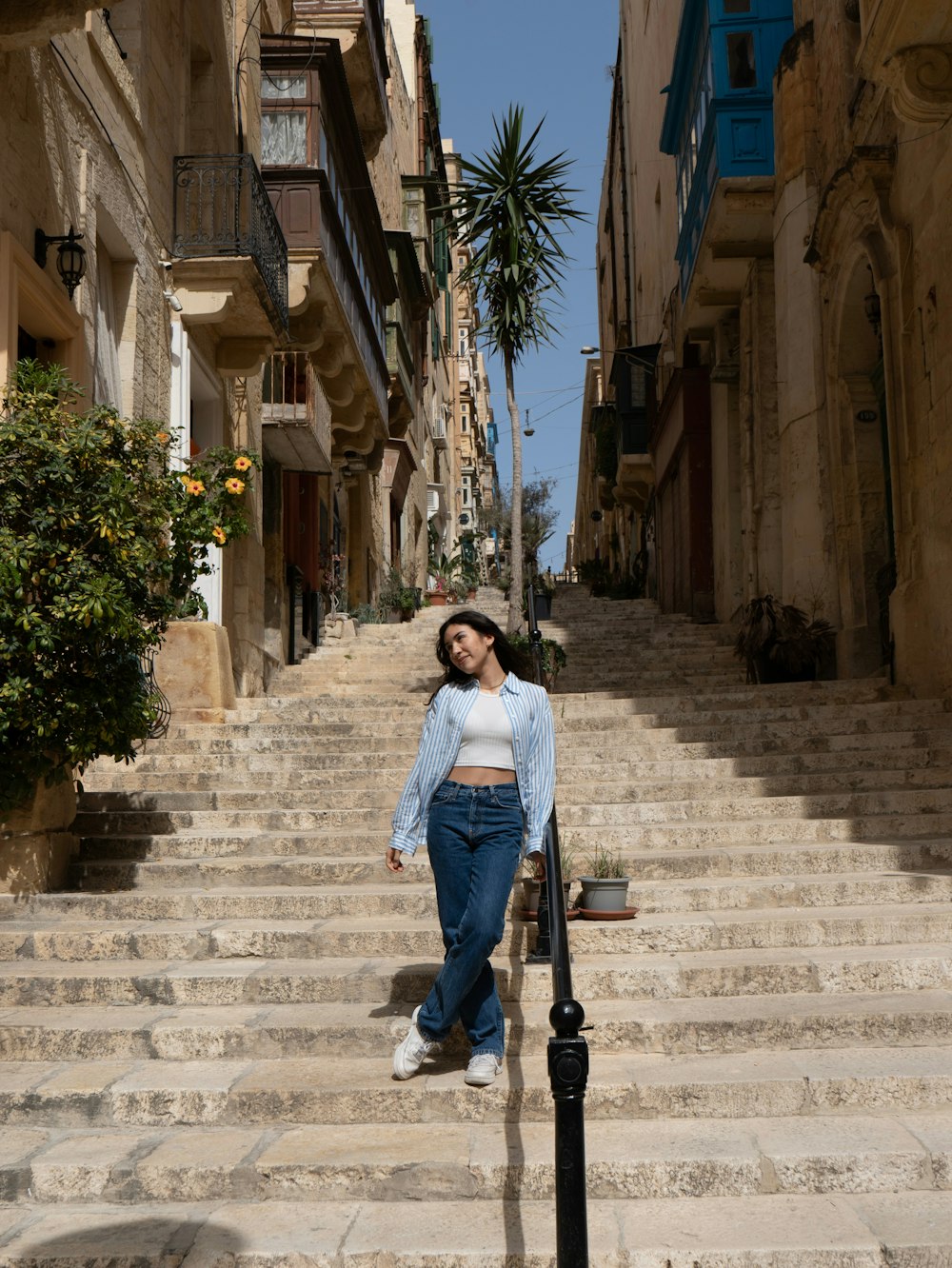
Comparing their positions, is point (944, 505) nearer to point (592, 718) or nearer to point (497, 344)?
point (592, 718)

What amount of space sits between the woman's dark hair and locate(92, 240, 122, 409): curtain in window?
19.5ft

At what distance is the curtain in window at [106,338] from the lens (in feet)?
32.3

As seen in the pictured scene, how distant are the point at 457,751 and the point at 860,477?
9.55 m

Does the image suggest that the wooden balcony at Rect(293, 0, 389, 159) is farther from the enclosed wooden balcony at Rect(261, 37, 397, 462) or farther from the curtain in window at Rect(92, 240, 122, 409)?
the curtain in window at Rect(92, 240, 122, 409)

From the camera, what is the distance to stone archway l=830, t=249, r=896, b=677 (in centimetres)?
1252

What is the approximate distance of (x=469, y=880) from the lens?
14.5ft

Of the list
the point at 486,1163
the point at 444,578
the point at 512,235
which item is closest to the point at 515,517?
the point at 512,235

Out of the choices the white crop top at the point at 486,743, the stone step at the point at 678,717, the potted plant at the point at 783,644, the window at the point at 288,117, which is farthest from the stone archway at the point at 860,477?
the white crop top at the point at 486,743

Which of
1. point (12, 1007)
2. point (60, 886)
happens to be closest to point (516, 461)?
point (60, 886)

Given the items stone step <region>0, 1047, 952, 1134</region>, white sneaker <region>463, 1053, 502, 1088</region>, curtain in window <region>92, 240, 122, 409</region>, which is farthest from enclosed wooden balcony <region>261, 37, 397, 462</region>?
white sneaker <region>463, 1053, 502, 1088</region>

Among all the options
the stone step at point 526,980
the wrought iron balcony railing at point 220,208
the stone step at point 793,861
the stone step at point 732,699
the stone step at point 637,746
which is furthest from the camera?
the wrought iron balcony railing at point 220,208

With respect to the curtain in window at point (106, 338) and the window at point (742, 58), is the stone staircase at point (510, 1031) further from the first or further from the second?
the window at point (742, 58)

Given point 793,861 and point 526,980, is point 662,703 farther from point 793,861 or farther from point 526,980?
point 526,980

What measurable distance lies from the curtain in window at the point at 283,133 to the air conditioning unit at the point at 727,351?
21.6 ft
